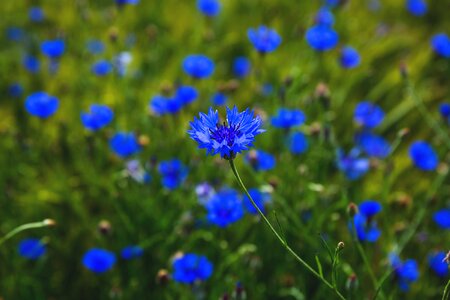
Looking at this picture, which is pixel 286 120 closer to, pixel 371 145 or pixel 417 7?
pixel 371 145

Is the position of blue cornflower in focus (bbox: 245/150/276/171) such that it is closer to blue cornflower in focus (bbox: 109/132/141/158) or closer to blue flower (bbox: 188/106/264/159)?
blue cornflower in focus (bbox: 109/132/141/158)

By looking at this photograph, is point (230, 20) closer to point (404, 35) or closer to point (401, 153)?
point (404, 35)

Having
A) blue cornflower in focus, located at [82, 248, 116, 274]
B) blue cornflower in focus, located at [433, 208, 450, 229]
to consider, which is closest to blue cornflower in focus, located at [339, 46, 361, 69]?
blue cornflower in focus, located at [433, 208, 450, 229]

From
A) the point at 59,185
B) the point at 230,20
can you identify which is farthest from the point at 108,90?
the point at 230,20

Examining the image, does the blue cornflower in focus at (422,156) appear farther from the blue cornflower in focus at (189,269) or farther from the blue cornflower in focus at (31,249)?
the blue cornflower in focus at (31,249)

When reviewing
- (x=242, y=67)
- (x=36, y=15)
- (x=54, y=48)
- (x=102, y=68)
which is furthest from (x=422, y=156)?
(x=36, y=15)

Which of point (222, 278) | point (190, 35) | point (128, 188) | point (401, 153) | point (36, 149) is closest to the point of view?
point (222, 278)
